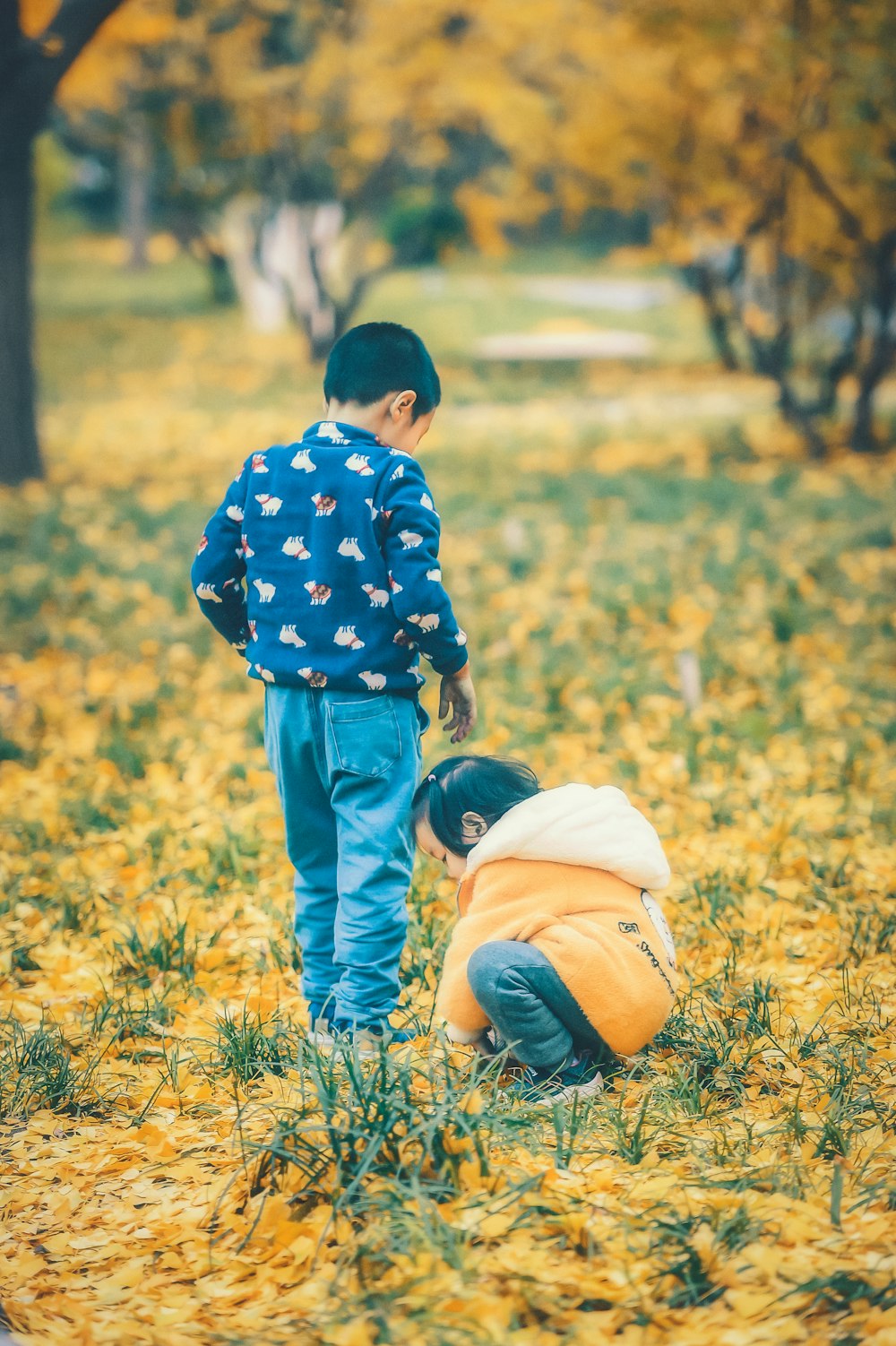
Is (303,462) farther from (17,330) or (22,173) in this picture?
(17,330)

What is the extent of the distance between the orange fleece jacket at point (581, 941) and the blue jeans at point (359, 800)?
0.20m

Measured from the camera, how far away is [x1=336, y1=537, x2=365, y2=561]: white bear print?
8.94 ft

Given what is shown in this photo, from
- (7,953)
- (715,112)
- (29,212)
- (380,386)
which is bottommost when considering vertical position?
(7,953)

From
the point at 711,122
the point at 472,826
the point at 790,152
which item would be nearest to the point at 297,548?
the point at 472,826

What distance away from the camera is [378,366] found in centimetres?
278

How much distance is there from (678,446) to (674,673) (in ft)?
23.3

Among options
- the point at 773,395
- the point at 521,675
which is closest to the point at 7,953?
the point at 521,675

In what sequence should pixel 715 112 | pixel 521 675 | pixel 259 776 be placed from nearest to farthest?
1. pixel 259 776
2. pixel 521 675
3. pixel 715 112

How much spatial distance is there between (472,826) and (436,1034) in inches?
18.8

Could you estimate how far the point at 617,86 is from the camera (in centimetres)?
1301

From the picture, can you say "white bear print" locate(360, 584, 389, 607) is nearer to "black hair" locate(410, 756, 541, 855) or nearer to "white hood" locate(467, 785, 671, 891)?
"black hair" locate(410, 756, 541, 855)

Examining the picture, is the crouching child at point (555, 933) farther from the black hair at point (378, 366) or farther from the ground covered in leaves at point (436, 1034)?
the black hair at point (378, 366)

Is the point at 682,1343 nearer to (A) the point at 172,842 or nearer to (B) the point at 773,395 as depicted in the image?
(A) the point at 172,842

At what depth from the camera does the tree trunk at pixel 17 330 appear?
371 inches
